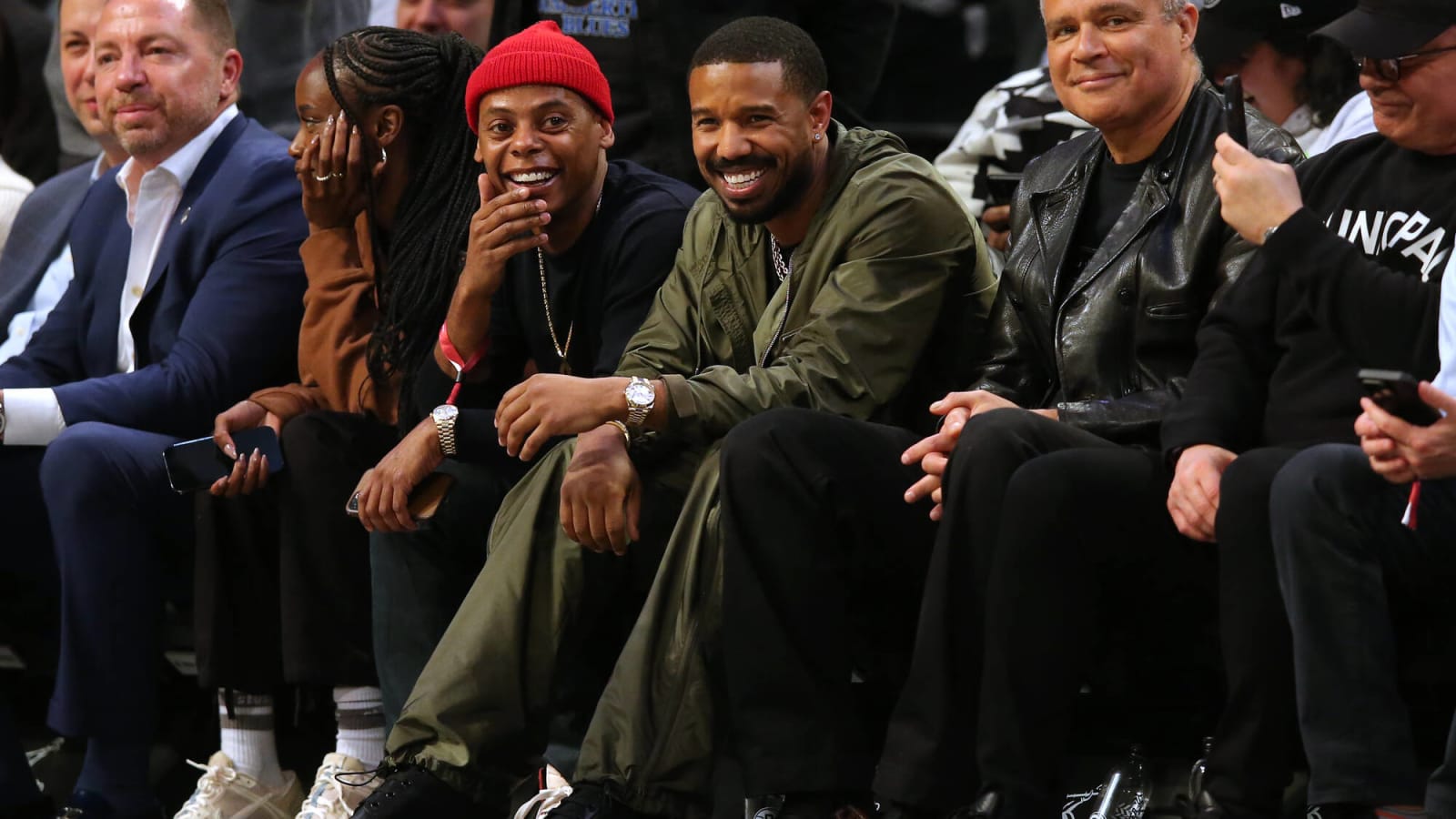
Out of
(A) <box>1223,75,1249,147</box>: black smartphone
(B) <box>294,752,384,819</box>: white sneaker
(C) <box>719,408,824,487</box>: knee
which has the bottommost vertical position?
(B) <box>294,752,384,819</box>: white sneaker

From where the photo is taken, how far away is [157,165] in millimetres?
5426

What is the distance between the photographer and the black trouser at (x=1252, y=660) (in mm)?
3225

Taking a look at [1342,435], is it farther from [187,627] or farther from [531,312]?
[187,627]

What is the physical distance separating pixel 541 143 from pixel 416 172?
0.56 metres

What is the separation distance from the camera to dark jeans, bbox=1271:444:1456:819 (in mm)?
3084

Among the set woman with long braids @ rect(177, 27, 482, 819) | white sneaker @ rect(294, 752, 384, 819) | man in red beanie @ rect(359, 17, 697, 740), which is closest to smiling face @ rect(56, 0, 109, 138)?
woman with long braids @ rect(177, 27, 482, 819)

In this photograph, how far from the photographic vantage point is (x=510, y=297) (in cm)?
474

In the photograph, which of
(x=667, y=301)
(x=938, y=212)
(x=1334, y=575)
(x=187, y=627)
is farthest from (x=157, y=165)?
(x=1334, y=575)

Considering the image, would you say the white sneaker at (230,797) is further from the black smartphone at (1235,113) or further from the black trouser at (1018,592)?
the black smartphone at (1235,113)

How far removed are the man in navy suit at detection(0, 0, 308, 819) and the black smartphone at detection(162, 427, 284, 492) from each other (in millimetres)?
189

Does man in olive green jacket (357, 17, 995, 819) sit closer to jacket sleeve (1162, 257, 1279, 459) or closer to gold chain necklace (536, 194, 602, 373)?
gold chain necklace (536, 194, 602, 373)

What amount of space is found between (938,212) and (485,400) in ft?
3.77

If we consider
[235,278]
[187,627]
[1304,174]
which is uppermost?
[1304,174]

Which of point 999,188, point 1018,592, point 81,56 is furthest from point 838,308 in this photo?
point 81,56
